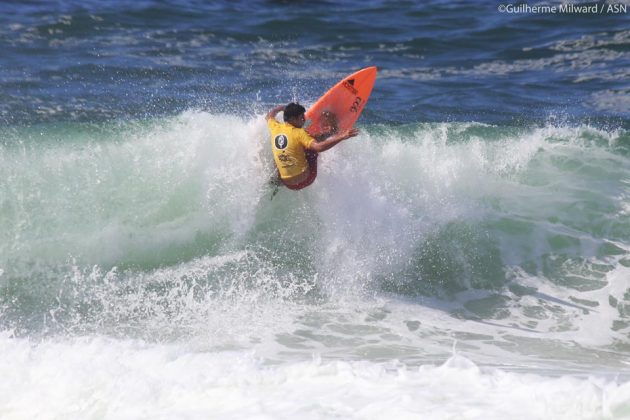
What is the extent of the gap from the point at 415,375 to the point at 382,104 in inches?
339

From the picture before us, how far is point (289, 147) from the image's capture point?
8078 millimetres

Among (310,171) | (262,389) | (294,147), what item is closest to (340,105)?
(310,171)

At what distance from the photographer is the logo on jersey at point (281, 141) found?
8.09 metres

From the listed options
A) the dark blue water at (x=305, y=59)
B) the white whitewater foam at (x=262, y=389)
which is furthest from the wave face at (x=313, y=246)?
the dark blue water at (x=305, y=59)

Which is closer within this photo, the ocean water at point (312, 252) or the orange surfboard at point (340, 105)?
the ocean water at point (312, 252)

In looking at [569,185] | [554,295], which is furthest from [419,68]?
[554,295]

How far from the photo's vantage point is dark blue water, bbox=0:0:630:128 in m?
13.2

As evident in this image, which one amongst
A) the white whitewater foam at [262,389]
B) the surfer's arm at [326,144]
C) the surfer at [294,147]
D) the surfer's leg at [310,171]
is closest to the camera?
the white whitewater foam at [262,389]

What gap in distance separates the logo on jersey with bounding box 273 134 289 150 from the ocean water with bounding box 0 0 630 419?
70cm

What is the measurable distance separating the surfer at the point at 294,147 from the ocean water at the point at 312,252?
1.51ft

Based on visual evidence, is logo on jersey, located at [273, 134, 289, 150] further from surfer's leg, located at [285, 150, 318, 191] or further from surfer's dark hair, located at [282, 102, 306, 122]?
surfer's leg, located at [285, 150, 318, 191]

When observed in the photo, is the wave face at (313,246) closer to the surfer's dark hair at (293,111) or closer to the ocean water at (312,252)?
the ocean water at (312,252)

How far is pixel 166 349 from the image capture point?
6152mm

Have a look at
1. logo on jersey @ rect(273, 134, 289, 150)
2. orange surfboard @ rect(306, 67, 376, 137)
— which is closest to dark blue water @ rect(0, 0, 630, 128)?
orange surfboard @ rect(306, 67, 376, 137)
